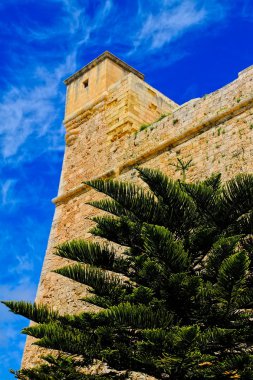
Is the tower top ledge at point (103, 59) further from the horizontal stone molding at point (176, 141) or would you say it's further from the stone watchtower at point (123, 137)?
the horizontal stone molding at point (176, 141)

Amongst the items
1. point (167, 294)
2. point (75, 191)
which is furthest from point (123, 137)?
point (167, 294)

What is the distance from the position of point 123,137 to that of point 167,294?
Result: 4.29 metres

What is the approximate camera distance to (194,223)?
5430mm

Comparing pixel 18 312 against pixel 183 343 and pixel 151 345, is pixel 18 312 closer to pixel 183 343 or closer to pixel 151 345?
pixel 151 345

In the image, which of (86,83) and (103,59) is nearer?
(103,59)

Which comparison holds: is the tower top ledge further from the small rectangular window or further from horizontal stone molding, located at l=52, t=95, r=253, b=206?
horizontal stone molding, located at l=52, t=95, r=253, b=206

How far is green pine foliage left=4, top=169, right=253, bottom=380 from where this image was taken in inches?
175

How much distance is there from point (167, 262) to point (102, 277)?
90 centimetres

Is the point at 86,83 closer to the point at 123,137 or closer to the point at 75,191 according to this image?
the point at 123,137

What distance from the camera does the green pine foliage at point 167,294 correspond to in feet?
14.6

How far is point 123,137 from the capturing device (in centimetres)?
884

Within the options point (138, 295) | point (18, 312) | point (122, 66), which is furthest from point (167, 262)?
point (122, 66)

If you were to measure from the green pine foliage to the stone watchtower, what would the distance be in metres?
1.56

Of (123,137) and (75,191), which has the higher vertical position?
(123,137)
